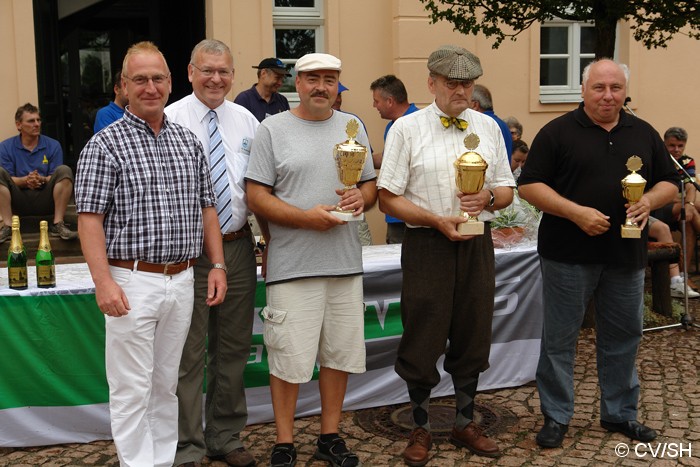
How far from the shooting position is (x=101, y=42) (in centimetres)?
1148

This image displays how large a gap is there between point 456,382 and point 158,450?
1586mm

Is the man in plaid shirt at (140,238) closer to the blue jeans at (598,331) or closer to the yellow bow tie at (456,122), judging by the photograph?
the yellow bow tie at (456,122)

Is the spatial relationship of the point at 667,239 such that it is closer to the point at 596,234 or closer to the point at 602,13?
the point at 602,13

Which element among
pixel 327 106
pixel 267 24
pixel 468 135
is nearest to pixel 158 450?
pixel 327 106

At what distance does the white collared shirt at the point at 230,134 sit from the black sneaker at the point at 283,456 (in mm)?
1114

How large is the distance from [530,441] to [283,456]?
1407mm

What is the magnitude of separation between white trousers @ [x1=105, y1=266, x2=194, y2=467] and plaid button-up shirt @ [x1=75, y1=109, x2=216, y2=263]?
120 mm

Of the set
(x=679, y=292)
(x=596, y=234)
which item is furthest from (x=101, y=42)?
(x=596, y=234)

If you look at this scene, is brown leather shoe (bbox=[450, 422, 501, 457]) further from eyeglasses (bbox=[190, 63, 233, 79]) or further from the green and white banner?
eyeglasses (bbox=[190, 63, 233, 79])

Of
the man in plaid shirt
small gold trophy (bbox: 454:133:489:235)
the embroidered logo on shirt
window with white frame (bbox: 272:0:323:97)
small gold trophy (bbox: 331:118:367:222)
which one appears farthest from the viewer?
window with white frame (bbox: 272:0:323:97)

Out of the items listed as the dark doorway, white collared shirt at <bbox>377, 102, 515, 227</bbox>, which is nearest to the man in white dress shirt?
white collared shirt at <bbox>377, 102, 515, 227</bbox>

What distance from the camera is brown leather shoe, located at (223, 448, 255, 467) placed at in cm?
438

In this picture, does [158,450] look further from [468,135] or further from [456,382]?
[468,135]

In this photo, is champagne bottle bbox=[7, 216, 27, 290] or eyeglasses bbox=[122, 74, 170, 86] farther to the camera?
champagne bottle bbox=[7, 216, 27, 290]
